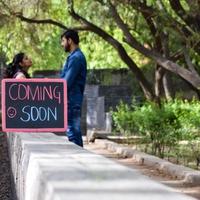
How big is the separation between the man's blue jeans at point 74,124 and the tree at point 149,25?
7.02 meters

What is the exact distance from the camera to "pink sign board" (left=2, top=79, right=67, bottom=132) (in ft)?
25.6

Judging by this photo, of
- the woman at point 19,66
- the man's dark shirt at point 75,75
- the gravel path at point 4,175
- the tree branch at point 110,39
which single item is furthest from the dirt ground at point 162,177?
the tree branch at point 110,39

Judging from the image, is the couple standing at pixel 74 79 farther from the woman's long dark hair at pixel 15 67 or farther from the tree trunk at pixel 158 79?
the tree trunk at pixel 158 79

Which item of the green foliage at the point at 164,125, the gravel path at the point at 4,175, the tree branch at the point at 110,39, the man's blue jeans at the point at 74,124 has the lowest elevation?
the gravel path at the point at 4,175

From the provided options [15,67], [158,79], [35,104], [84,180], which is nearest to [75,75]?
[35,104]

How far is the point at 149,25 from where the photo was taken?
20484 millimetres

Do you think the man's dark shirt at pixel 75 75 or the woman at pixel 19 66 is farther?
the woman at pixel 19 66

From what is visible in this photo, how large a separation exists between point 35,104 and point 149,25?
1299 centimetres

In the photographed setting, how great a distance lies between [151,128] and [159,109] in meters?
1.88

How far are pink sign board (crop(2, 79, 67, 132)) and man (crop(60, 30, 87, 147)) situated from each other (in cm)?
19

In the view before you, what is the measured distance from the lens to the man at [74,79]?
313 inches

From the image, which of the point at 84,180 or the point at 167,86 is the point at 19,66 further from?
the point at 167,86

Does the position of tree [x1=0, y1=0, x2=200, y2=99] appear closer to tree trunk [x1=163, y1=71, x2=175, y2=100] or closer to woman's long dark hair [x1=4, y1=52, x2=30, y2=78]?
tree trunk [x1=163, y1=71, x2=175, y2=100]

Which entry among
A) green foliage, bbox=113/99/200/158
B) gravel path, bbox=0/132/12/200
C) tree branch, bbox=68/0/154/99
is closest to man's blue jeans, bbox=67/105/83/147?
gravel path, bbox=0/132/12/200
